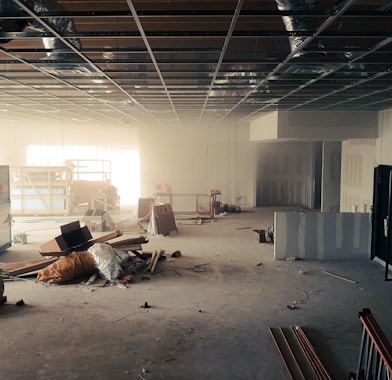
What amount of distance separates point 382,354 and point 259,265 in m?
5.14

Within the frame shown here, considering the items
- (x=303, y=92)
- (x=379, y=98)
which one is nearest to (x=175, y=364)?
(x=303, y=92)

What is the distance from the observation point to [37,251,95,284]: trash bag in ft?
23.3

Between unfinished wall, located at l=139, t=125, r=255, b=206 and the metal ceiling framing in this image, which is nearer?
the metal ceiling framing

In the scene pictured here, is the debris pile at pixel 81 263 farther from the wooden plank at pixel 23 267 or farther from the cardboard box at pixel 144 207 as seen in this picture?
the cardboard box at pixel 144 207

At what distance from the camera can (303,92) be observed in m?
7.66

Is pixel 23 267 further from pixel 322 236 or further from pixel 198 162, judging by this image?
pixel 198 162

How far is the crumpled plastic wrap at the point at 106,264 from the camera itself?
7211 mm

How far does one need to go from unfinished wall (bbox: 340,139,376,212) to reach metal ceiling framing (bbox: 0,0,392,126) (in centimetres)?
194

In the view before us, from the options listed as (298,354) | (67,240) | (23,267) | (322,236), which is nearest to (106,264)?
(67,240)

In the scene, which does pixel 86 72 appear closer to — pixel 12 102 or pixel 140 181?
pixel 12 102

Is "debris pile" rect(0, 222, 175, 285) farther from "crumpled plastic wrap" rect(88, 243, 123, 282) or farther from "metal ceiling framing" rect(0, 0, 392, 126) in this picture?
"metal ceiling framing" rect(0, 0, 392, 126)

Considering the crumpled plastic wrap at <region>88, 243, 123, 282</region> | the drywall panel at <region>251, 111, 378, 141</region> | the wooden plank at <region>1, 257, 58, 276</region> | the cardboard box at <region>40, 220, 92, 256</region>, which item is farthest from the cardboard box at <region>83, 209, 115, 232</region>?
the drywall panel at <region>251, 111, 378, 141</region>

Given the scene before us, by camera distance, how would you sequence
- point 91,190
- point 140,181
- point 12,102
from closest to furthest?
point 12,102
point 91,190
point 140,181

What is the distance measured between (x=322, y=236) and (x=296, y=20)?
→ 5.78 metres
